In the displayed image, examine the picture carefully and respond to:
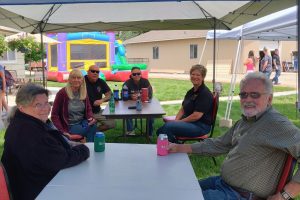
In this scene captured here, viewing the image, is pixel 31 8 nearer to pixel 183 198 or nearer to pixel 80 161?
pixel 80 161

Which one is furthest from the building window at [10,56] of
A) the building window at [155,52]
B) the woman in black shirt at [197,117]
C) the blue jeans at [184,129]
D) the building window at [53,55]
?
the building window at [155,52]

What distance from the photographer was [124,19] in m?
6.88

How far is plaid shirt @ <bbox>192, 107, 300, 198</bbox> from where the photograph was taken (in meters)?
2.06

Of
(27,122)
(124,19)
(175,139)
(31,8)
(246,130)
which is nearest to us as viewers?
(27,122)

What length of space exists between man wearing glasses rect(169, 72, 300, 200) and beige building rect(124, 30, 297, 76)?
22537 millimetres

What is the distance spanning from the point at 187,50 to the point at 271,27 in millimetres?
21631

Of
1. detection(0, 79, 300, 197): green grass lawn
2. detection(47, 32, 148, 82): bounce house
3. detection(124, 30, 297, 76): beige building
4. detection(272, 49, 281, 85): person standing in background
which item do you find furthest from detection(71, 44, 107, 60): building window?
detection(272, 49, 281, 85): person standing in background

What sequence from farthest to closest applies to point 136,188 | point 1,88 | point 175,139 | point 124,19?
point 1,88 < point 124,19 < point 175,139 < point 136,188

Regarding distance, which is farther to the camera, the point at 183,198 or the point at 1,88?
the point at 1,88

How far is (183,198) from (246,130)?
29.9 inches

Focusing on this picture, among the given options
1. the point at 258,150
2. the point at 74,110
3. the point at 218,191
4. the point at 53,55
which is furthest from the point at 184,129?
the point at 53,55

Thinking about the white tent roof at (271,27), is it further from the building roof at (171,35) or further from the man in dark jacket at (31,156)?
the building roof at (171,35)

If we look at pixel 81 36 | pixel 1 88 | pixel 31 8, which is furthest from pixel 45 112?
pixel 81 36

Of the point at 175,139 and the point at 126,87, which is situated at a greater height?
the point at 126,87
